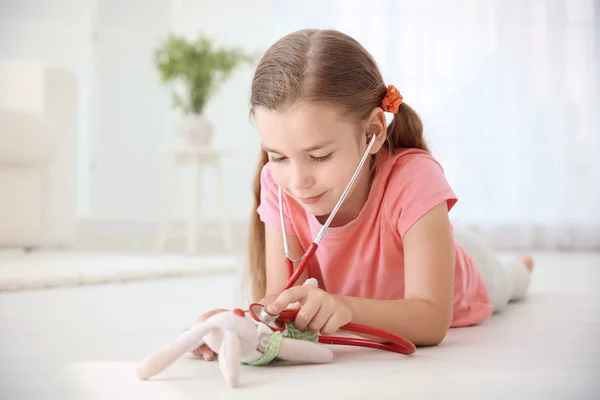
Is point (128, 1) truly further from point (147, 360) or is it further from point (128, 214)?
point (147, 360)

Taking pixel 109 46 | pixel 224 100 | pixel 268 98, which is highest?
pixel 109 46

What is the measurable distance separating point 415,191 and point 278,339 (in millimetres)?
369

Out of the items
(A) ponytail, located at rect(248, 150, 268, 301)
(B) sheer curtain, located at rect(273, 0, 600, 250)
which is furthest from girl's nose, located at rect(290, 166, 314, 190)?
(B) sheer curtain, located at rect(273, 0, 600, 250)

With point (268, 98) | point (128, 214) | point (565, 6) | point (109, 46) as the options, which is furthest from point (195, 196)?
point (268, 98)

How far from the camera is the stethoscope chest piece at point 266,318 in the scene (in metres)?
1.00

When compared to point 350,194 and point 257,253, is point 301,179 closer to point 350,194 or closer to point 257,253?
point 350,194

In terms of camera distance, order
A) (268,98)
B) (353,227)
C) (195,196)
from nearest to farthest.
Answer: (268,98)
(353,227)
(195,196)

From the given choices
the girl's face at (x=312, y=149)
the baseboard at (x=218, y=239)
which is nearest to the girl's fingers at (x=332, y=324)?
the girl's face at (x=312, y=149)

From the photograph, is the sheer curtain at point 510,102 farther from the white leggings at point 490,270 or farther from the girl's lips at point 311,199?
the girl's lips at point 311,199

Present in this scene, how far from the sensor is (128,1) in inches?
179

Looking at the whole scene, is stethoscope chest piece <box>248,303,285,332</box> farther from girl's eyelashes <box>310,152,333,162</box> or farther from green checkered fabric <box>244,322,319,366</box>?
girl's eyelashes <box>310,152,333,162</box>

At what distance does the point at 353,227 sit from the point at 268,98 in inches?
11.8

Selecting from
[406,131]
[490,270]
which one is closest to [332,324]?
[406,131]

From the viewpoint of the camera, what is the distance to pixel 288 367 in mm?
1021
